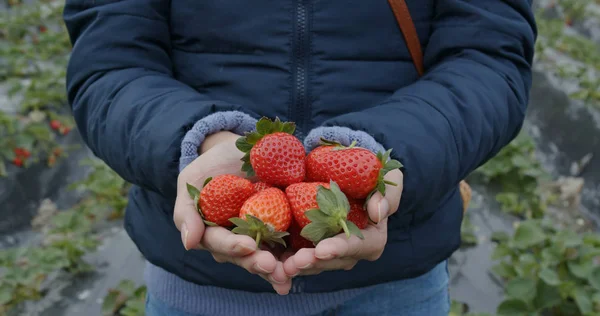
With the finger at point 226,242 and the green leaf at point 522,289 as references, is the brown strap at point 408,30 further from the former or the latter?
the green leaf at point 522,289

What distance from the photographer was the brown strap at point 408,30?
1.32 m

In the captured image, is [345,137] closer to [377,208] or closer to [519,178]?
[377,208]

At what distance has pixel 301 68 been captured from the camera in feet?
4.36

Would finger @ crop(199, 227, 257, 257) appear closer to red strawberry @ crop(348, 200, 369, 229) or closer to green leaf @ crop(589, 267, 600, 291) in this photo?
red strawberry @ crop(348, 200, 369, 229)

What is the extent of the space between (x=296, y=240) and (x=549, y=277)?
172 cm

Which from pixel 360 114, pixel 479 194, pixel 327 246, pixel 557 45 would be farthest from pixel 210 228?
pixel 557 45

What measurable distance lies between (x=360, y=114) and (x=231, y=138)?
0.26m

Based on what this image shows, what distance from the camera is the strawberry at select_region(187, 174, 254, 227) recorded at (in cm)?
100

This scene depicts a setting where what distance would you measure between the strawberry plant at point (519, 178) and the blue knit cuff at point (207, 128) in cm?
257

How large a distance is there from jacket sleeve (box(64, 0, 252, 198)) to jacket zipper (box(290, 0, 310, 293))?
0.16 meters

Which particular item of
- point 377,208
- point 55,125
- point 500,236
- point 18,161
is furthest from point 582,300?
point 55,125

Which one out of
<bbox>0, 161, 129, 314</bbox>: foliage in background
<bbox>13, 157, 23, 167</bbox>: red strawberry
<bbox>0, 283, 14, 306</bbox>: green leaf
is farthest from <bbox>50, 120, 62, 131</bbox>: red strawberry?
<bbox>0, 283, 14, 306</bbox>: green leaf

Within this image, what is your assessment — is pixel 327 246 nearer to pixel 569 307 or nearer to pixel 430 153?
pixel 430 153

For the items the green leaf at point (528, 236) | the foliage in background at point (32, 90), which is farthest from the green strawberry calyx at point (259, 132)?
the foliage in background at point (32, 90)
